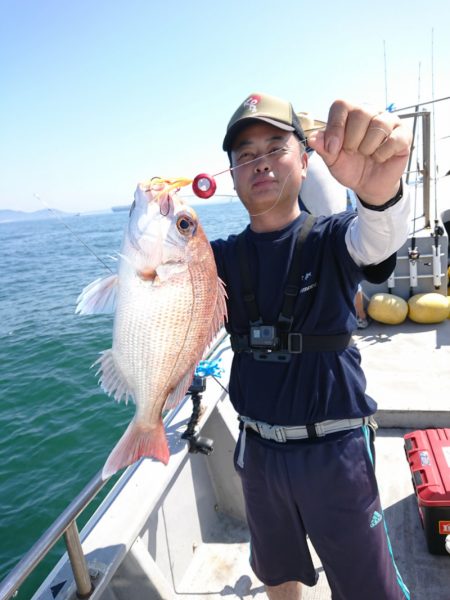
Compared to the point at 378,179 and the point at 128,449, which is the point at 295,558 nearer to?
the point at 128,449

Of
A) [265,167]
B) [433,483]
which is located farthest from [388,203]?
[433,483]

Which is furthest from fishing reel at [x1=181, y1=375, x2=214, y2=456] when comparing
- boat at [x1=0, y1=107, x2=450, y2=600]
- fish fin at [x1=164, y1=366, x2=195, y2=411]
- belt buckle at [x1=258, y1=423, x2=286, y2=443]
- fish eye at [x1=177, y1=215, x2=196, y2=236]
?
fish eye at [x1=177, y1=215, x2=196, y2=236]

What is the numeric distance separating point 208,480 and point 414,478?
1491 mm

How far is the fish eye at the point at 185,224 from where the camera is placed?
158cm

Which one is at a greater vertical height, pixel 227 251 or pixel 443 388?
pixel 227 251

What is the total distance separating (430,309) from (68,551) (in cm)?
514

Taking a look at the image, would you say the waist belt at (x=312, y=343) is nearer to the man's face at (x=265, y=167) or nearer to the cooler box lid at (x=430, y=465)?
the man's face at (x=265, y=167)

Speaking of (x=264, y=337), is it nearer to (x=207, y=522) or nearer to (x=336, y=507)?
(x=336, y=507)

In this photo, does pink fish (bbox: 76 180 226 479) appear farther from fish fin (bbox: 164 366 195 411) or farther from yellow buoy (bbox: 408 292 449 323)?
yellow buoy (bbox: 408 292 449 323)

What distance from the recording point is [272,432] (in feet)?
6.09

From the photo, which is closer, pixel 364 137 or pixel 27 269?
pixel 364 137

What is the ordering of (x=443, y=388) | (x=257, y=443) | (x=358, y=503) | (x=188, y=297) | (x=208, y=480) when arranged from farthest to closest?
(x=443, y=388) → (x=208, y=480) → (x=257, y=443) → (x=358, y=503) → (x=188, y=297)

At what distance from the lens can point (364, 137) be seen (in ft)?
4.40

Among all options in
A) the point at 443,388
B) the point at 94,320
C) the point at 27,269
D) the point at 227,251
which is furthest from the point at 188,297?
the point at 27,269
